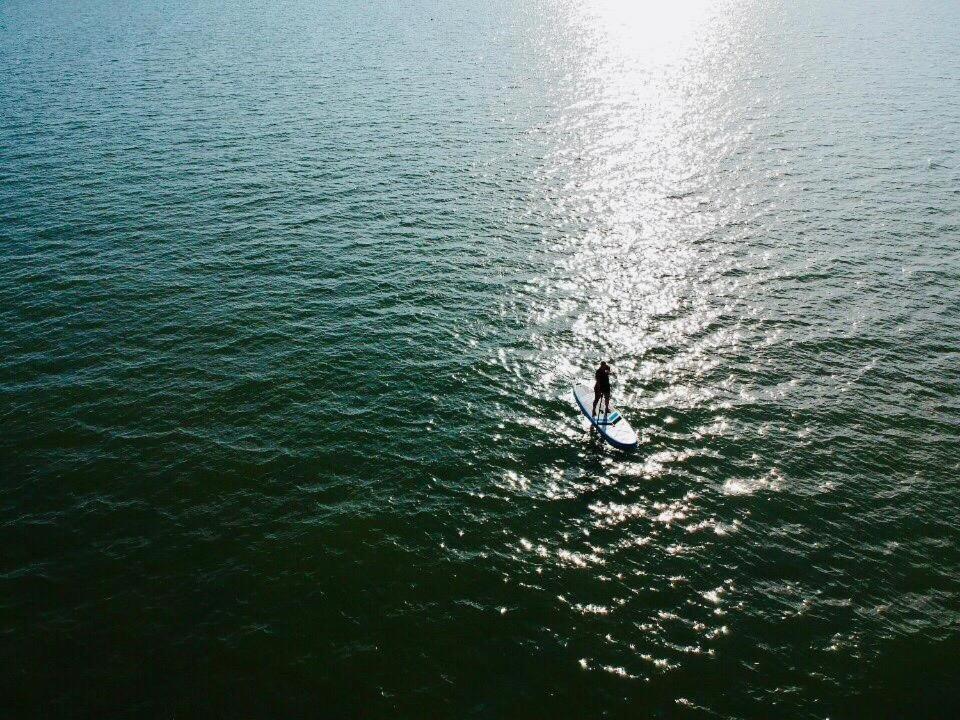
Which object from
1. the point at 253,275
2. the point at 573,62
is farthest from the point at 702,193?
the point at 573,62

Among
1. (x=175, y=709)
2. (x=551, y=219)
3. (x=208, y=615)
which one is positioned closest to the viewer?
(x=175, y=709)

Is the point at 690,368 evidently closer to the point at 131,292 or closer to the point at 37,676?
the point at 37,676

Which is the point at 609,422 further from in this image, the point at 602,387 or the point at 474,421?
the point at 474,421

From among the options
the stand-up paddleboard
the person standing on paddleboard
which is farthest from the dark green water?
the person standing on paddleboard

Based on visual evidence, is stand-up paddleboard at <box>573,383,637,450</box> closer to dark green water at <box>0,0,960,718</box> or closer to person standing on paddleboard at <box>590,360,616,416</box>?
person standing on paddleboard at <box>590,360,616,416</box>

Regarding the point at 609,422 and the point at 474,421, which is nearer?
the point at 609,422

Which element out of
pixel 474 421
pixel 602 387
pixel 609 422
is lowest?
pixel 474 421

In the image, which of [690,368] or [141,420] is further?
[690,368]

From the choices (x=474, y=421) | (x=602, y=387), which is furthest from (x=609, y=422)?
(x=474, y=421)
